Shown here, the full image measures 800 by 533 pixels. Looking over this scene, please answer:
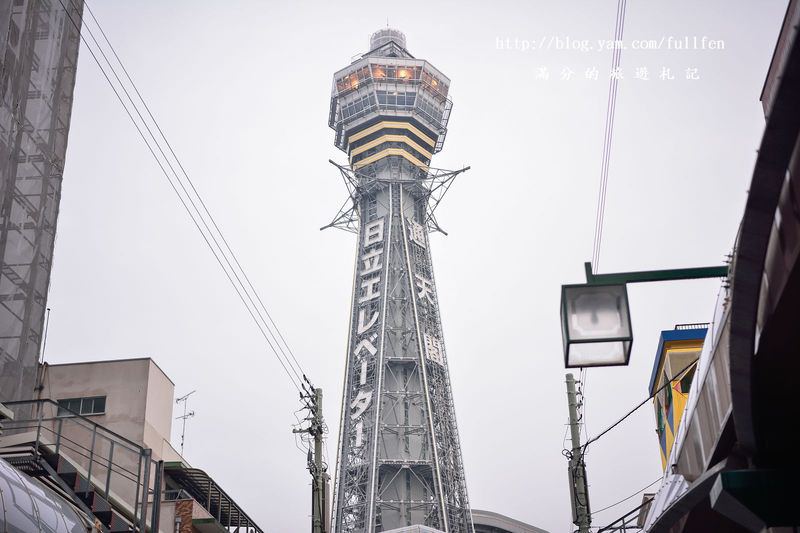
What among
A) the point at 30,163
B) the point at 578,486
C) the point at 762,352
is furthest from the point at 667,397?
the point at 762,352

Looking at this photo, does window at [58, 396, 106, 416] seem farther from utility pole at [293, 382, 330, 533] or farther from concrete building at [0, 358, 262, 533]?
utility pole at [293, 382, 330, 533]

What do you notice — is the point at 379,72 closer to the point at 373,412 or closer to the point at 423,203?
the point at 423,203

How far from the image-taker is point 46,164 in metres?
26.1

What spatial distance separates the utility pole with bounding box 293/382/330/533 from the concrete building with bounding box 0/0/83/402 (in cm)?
1125

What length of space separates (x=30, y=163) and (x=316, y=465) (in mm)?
14200

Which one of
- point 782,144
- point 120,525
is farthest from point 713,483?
point 120,525

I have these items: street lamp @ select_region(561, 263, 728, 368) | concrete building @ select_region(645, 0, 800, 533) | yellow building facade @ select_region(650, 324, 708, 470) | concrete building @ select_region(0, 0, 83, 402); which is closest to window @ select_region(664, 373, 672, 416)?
yellow building facade @ select_region(650, 324, 708, 470)

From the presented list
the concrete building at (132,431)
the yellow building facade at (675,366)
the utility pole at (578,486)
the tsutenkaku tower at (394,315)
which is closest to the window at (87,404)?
the concrete building at (132,431)

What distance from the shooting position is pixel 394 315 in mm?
88875

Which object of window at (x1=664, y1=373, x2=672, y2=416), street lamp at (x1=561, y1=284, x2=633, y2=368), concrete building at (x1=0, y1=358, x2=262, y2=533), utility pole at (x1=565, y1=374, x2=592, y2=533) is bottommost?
street lamp at (x1=561, y1=284, x2=633, y2=368)

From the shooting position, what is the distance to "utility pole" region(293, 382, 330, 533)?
101ft

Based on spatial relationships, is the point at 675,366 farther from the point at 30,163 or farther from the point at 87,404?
the point at 30,163

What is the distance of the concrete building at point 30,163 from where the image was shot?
22719mm

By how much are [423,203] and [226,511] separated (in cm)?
6490
